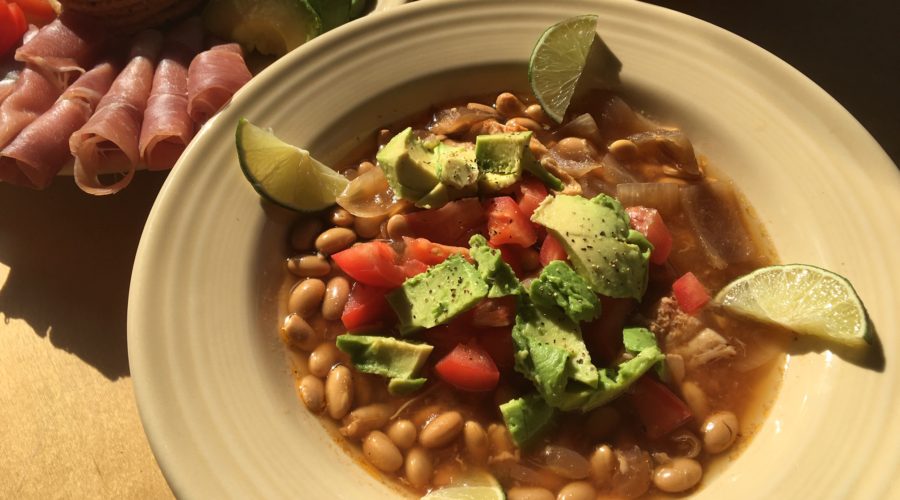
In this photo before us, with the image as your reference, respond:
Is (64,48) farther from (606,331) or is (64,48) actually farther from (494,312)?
(606,331)

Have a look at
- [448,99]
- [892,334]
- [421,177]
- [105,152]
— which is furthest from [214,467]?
[892,334]

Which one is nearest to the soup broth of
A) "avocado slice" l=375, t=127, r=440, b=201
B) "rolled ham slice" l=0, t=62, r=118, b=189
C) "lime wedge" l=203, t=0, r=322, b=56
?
"avocado slice" l=375, t=127, r=440, b=201

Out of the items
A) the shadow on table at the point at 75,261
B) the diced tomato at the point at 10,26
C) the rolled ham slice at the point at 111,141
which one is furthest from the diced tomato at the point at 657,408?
the diced tomato at the point at 10,26

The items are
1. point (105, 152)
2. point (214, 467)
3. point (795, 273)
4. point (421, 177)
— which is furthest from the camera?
point (105, 152)

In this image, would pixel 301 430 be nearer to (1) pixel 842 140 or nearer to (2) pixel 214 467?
(2) pixel 214 467

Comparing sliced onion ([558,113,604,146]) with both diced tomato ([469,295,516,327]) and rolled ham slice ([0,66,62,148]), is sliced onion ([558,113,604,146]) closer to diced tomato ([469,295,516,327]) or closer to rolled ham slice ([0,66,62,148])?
diced tomato ([469,295,516,327])

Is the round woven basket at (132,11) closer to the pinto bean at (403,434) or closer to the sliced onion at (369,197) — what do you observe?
the sliced onion at (369,197)
